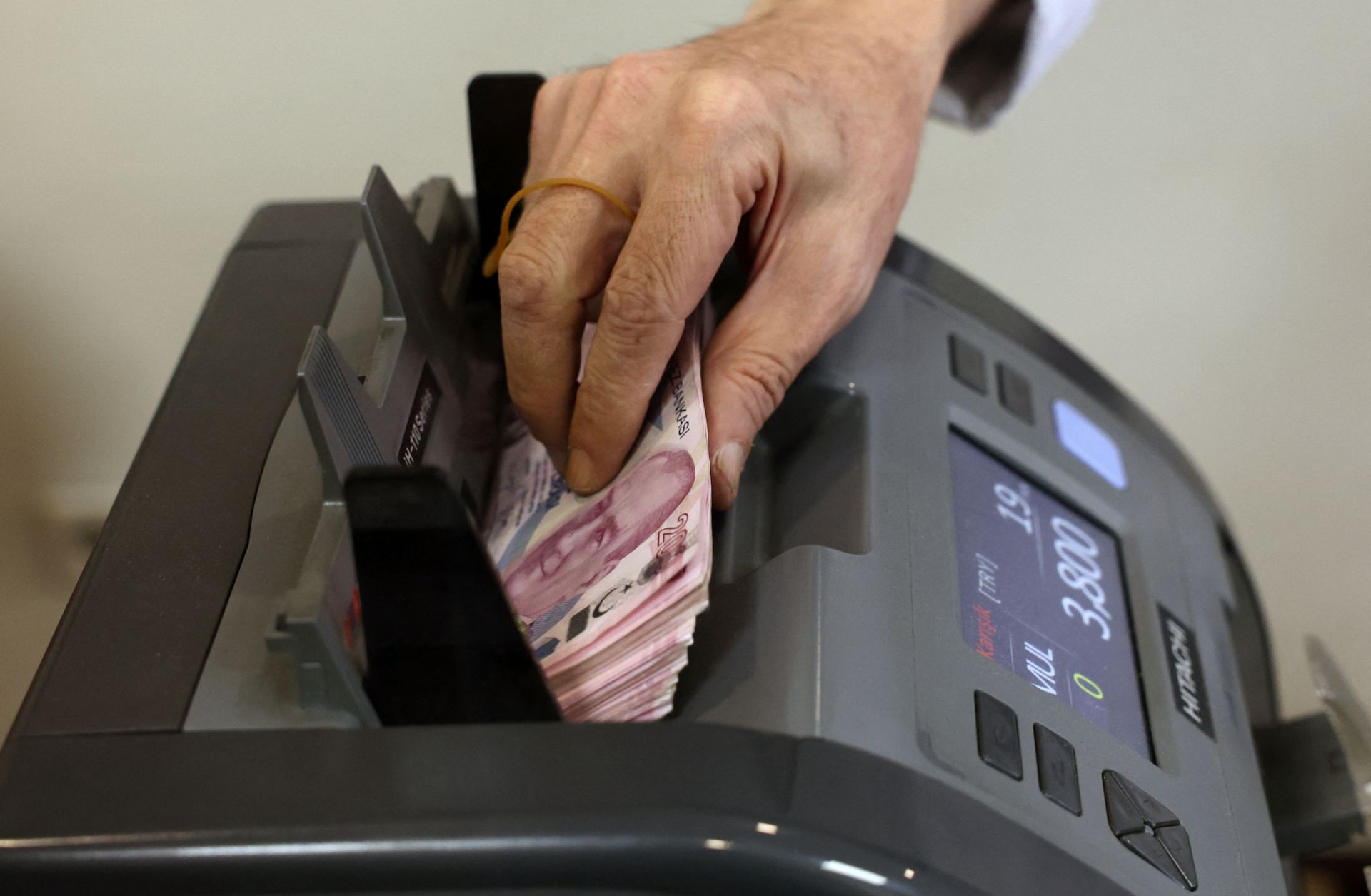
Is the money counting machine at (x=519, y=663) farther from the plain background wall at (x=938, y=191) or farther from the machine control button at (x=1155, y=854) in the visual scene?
the plain background wall at (x=938, y=191)

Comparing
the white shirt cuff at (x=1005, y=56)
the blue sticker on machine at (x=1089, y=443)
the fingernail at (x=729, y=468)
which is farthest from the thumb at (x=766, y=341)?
the white shirt cuff at (x=1005, y=56)

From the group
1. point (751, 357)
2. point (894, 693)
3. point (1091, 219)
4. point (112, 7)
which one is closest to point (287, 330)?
point (751, 357)

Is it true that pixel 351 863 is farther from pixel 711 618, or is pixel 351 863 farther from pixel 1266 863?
pixel 1266 863

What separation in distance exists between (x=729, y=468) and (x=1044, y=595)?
200 millimetres

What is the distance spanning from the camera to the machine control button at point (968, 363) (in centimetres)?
76

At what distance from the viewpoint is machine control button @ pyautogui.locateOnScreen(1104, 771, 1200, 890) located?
51 centimetres

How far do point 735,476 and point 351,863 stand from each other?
0.26 meters

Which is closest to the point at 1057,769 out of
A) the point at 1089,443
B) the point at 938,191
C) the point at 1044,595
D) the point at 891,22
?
the point at 1044,595

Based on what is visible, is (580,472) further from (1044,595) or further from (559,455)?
(1044,595)

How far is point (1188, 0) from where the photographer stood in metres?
1.12

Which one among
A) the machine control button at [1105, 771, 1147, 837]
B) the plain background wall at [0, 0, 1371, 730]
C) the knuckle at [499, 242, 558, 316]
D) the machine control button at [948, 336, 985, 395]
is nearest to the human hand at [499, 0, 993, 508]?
the knuckle at [499, 242, 558, 316]

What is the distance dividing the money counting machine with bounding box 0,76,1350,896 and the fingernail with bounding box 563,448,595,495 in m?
0.07

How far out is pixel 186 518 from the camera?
54 centimetres

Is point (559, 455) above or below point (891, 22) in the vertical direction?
below
